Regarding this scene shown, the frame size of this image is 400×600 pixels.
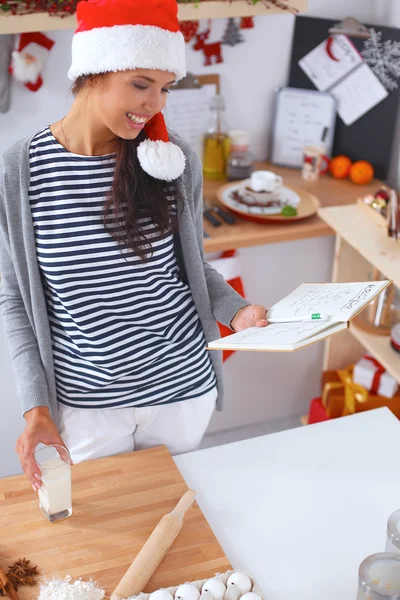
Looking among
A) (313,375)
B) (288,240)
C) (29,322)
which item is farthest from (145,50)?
(313,375)

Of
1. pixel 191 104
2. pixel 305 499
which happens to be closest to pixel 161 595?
pixel 305 499

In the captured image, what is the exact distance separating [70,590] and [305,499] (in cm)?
Answer: 45

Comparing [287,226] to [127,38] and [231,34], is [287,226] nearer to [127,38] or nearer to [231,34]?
[231,34]

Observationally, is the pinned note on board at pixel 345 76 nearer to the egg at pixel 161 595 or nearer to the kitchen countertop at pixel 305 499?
the kitchen countertop at pixel 305 499

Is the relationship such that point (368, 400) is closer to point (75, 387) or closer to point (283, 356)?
point (283, 356)

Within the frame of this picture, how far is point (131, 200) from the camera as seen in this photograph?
1370mm

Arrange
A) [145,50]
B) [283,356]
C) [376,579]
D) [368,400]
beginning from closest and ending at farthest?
[376,579]
[145,50]
[368,400]
[283,356]

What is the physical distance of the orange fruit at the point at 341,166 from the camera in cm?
260

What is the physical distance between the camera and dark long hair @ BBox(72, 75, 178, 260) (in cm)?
136

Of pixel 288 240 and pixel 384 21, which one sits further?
pixel 384 21

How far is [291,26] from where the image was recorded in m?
2.52

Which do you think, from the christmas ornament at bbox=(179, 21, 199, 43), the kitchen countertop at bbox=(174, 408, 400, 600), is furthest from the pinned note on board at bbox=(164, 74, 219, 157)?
the kitchen countertop at bbox=(174, 408, 400, 600)

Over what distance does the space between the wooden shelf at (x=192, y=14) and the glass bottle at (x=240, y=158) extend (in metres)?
0.47

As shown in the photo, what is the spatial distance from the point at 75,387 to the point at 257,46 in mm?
1519
